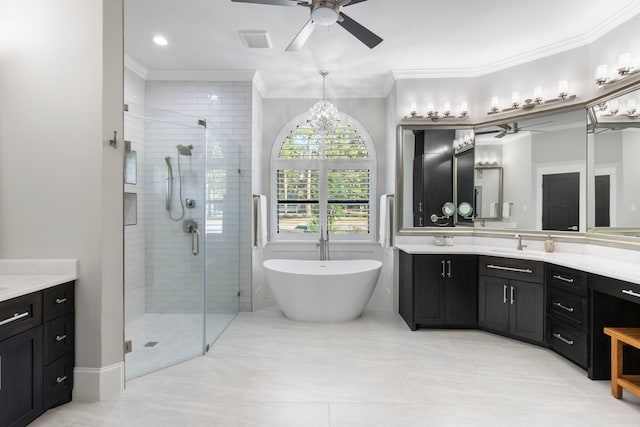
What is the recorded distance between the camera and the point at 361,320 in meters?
3.93

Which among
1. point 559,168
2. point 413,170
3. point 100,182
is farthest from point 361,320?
point 100,182

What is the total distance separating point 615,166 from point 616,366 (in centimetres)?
170

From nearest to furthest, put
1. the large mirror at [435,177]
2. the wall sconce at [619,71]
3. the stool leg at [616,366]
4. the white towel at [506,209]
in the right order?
the stool leg at [616,366]
the wall sconce at [619,71]
the white towel at [506,209]
the large mirror at [435,177]

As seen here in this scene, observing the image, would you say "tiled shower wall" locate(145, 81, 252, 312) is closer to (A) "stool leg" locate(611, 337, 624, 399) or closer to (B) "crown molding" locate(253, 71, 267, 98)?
(B) "crown molding" locate(253, 71, 267, 98)

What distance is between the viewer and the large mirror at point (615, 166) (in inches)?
110

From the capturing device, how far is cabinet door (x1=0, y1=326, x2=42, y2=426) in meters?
1.80

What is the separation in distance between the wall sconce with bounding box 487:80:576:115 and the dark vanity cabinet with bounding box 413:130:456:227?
0.53m

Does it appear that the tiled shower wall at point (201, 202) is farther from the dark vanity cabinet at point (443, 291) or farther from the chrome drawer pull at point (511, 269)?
the chrome drawer pull at point (511, 269)

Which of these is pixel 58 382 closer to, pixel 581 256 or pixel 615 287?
pixel 615 287

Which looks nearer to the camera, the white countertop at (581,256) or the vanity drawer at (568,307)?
the white countertop at (581,256)

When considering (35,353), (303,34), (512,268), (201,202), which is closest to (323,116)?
(303,34)

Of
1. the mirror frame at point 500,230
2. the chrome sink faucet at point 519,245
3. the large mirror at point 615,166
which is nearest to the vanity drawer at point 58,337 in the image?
the mirror frame at point 500,230

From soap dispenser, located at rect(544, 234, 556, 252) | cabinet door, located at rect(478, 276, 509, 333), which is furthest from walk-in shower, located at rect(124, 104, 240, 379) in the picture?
soap dispenser, located at rect(544, 234, 556, 252)

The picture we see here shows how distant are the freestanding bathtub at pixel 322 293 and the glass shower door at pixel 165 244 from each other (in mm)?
936
